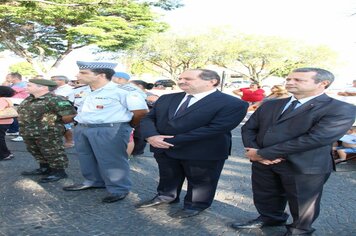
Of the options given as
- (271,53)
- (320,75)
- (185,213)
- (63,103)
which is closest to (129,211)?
(185,213)

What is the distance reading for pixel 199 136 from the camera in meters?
3.57

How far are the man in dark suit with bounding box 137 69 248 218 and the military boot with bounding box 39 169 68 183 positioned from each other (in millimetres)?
1810

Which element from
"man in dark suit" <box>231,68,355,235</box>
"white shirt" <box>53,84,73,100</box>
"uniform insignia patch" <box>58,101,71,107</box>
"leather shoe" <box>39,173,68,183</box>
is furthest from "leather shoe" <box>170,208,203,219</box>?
"white shirt" <box>53,84,73,100</box>

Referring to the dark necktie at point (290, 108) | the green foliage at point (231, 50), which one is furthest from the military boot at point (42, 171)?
the green foliage at point (231, 50)

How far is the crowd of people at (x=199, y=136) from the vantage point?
3.07 metres

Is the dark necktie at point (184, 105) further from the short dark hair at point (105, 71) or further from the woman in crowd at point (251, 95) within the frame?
the woman in crowd at point (251, 95)

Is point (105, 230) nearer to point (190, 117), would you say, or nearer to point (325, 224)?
point (190, 117)

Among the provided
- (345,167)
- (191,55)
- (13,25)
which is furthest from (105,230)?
(191,55)

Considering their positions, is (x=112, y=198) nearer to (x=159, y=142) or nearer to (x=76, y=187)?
(x=76, y=187)

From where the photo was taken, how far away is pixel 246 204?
438cm

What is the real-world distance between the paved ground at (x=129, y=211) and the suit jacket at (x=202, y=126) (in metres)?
0.67

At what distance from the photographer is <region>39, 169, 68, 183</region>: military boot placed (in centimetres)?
502

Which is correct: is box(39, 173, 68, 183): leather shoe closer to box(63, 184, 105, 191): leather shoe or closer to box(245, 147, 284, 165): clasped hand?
box(63, 184, 105, 191): leather shoe

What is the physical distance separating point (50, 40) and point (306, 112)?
75.7ft
